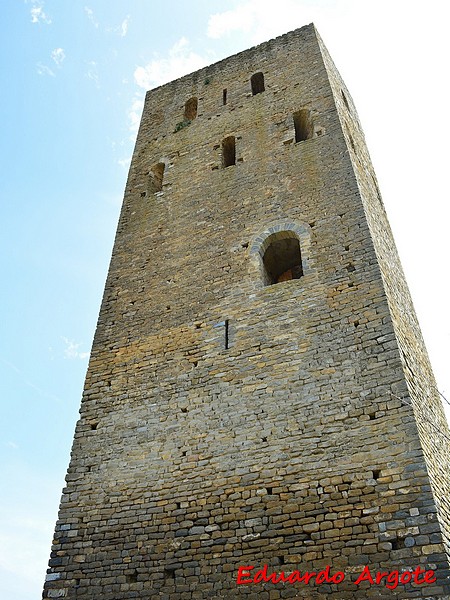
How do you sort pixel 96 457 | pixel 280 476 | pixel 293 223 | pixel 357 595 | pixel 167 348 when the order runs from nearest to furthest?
pixel 357 595
pixel 280 476
pixel 96 457
pixel 167 348
pixel 293 223

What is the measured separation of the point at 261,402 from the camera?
7.67 m

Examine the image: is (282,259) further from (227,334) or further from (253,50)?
(253,50)

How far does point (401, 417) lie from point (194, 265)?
5.12 metres

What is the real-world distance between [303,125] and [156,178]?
3888 mm

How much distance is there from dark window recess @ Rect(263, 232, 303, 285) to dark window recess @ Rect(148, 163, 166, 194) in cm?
398

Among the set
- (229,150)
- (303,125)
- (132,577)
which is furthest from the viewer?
(229,150)

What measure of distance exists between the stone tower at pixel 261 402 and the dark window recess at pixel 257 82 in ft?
6.95

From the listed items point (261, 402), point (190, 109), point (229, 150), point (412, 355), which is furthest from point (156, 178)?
point (412, 355)

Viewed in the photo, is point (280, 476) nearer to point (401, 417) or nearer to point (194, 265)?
point (401, 417)

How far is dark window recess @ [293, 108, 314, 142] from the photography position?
1189 centimetres

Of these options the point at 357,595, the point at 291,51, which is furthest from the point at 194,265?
the point at 291,51

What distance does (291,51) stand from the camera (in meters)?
14.3

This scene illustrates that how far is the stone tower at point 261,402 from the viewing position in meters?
6.23

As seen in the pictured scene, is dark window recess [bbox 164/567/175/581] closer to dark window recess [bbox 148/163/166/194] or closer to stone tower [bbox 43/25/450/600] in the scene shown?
stone tower [bbox 43/25/450/600]
